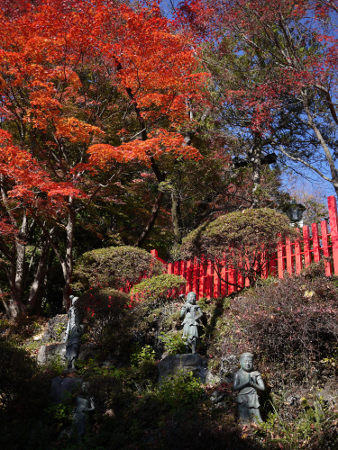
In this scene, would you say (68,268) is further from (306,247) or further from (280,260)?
(306,247)

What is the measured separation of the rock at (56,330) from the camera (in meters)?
10.6

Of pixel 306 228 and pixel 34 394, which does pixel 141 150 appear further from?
pixel 34 394

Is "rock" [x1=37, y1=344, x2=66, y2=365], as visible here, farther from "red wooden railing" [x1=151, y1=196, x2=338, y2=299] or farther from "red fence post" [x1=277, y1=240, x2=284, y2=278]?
"red fence post" [x1=277, y1=240, x2=284, y2=278]

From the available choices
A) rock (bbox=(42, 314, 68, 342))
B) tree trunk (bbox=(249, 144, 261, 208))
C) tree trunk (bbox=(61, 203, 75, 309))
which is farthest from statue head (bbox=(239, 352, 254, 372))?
tree trunk (bbox=(249, 144, 261, 208))

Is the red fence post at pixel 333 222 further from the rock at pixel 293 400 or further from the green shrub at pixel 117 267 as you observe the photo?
the green shrub at pixel 117 267

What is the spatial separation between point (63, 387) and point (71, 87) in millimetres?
10085

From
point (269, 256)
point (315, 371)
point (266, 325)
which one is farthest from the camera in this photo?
point (269, 256)

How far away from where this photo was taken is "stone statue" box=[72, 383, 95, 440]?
222 inches

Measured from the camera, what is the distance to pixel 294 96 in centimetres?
1253

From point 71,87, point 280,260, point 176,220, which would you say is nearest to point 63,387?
point 280,260

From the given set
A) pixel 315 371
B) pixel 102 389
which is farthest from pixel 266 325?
pixel 102 389

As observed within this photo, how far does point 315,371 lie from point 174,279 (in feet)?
14.0

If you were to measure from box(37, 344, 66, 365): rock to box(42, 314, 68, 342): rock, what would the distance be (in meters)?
1.08

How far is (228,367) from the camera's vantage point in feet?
20.6
